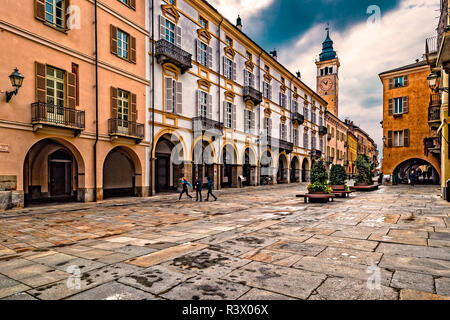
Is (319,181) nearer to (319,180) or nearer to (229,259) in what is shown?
(319,180)

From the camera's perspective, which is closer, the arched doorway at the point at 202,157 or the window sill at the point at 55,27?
the window sill at the point at 55,27

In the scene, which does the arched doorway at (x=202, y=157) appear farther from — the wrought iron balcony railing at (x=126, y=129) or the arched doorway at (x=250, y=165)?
the arched doorway at (x=250, y=165)

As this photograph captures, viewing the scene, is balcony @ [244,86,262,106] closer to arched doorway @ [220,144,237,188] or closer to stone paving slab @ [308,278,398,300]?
arched doorway @ [220,144,237,188]

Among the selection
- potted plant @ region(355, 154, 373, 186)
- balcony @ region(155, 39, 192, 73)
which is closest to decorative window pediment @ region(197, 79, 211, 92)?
balcony @ region(155, 39, 192, 73)

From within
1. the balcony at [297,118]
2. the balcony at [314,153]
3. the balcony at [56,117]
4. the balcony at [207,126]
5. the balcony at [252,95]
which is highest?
the balcony at [252,95]

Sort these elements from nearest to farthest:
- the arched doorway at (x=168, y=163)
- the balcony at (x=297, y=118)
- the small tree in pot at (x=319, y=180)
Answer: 1. the small tree in pot at (x=319, y=180)
2. the arched doorway at (x=168, y=163)
3. the balcony at (x=297, y=118)

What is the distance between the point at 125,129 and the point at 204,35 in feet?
36.2

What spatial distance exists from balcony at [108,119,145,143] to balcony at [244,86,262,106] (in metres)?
13.1

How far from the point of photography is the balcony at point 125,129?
48.5 ft

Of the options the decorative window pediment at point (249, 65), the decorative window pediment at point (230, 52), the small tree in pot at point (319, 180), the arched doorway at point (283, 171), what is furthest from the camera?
the arched doorway at point (283, 171)

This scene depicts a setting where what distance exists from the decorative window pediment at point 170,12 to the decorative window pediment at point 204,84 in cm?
452

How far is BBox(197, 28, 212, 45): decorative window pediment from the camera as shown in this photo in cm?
2129

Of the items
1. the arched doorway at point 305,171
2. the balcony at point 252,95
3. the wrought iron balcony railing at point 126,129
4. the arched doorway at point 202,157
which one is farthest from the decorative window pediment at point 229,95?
the arched doorway at point 305,171

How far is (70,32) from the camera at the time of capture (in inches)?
520
